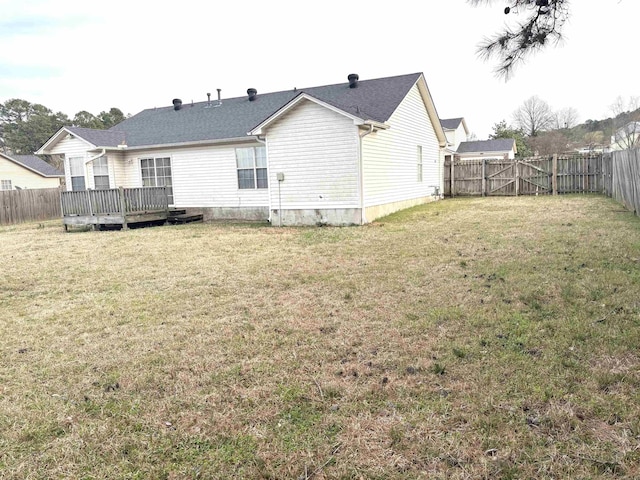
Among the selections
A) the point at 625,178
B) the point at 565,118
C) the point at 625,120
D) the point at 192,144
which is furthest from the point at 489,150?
the point at 192,144

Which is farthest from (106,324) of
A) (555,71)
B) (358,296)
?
(555,71)

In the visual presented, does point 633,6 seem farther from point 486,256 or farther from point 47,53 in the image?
point 47,53

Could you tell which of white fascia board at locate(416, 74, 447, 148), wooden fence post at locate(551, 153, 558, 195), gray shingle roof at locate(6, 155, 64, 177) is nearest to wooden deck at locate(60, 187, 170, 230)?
white fascia board at locate(416, 74, 447, 148)

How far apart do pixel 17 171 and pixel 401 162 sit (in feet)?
82.2

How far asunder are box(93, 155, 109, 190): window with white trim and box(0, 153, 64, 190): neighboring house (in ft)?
47.0

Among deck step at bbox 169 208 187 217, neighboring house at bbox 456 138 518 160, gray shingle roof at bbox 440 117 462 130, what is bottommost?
deck step at bbox 169 208 187 217

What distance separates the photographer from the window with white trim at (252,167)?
1463 centimetres

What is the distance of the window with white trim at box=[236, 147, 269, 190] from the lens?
576 inches

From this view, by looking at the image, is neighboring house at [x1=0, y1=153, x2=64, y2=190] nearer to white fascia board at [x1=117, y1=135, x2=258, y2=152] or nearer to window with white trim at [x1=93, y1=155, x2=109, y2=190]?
window with white trim at [x1=93, y1=155, x2=109, y2=190]

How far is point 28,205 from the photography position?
62.8 ft

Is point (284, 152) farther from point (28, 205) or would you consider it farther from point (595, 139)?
point (595, 139)

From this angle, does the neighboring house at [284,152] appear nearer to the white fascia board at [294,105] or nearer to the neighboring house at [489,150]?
the white fascia board at [294,105]

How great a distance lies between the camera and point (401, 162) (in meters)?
15.0

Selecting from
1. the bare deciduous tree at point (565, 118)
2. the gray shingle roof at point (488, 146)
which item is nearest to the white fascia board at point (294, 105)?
the gray shingle roof at point (488, 146)
